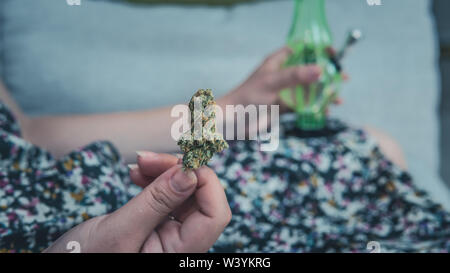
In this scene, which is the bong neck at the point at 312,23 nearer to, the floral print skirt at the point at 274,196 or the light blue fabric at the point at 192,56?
the floral print skirt at the point at 274,196

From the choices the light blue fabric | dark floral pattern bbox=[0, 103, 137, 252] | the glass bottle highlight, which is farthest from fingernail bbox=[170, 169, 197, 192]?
the light blue fabric

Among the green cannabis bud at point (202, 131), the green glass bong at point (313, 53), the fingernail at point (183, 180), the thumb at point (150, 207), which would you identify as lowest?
the thumb at point (150, 207)

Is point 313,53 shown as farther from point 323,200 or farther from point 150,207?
point 150,207

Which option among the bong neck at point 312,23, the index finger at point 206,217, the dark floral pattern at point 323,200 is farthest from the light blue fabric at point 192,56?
the index finger at point 206,217

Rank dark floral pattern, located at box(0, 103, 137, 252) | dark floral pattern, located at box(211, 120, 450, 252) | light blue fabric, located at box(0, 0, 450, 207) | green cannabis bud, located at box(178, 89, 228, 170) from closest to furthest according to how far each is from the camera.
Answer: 1. green cannabis bud, located at box(178, 89, 228, 170)
2. dark floral pattern, located at box(0, 103, 137, 252)
3. dark floral pattern, located at box(211, 120, 450, 252)
4. light blue fabric, located at box(0, 0, 450, 207)

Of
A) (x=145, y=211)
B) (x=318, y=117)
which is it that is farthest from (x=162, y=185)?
(x=318, y=117)

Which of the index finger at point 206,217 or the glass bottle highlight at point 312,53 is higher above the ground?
the glass bottle highlight at point 312,53

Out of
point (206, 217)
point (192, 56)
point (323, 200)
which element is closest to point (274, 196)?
point (323, 200)

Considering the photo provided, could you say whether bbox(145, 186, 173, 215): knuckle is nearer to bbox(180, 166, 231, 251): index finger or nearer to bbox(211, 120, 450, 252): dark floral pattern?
bbox(180, 166, 231, 251): index finger
